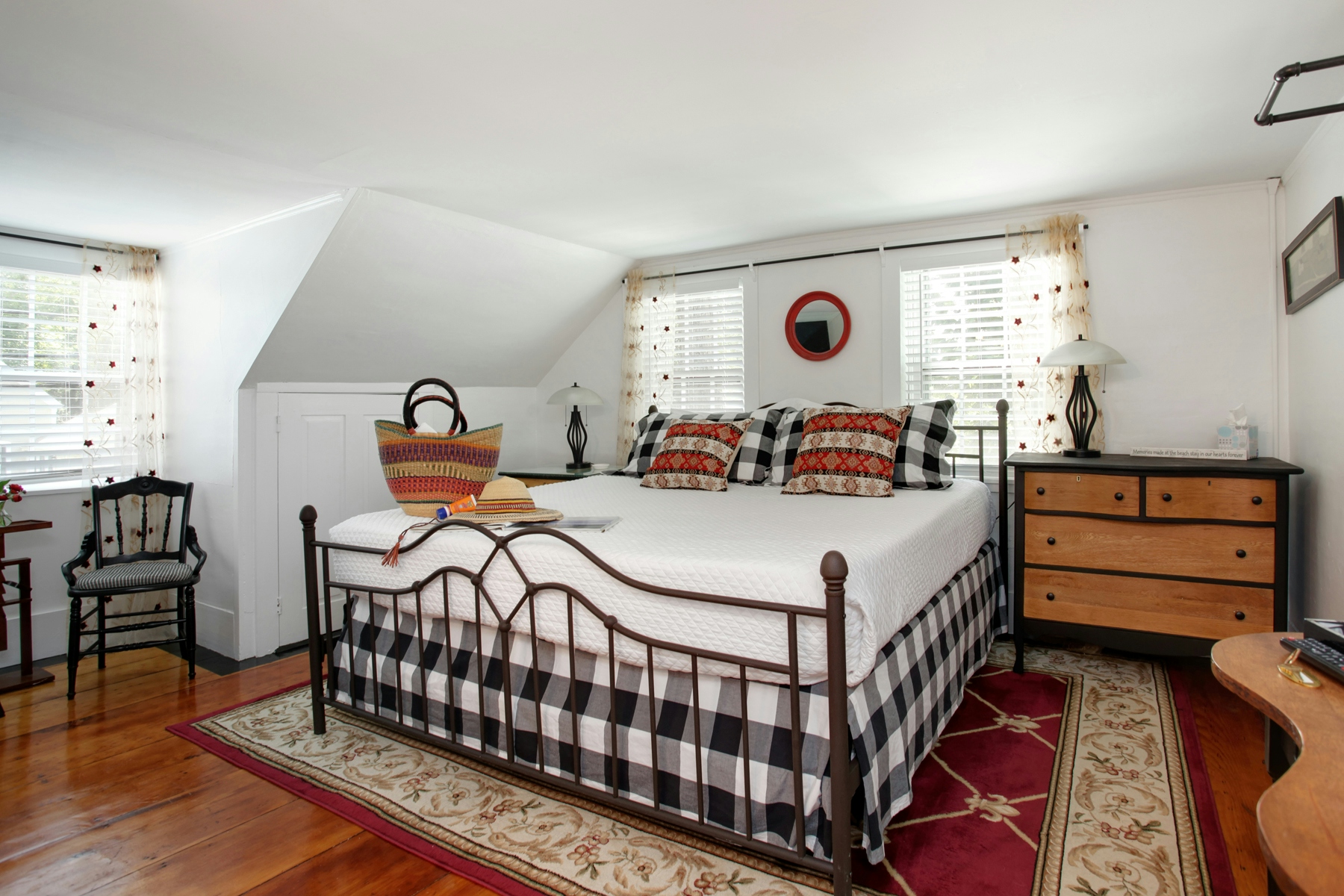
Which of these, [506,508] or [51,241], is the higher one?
[51,241]

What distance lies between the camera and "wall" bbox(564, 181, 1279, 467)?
313cm

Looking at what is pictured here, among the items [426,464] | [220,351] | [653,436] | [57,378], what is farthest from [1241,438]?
[57,378]

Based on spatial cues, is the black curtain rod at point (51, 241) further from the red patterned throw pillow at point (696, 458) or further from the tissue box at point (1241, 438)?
the tissue box at point (1241, 438)

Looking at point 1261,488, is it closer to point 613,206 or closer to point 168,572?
point 613,206

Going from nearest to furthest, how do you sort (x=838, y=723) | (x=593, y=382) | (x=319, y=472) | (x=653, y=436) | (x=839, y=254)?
(x=838, y=723) < (x=319, y=472) < (x=653, y=436) < (x=839, y=254) < (x=593, y=382)

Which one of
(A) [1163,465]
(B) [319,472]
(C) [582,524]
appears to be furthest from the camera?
(B) [319,472]

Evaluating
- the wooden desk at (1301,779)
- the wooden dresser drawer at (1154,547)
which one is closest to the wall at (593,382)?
the wooden dresser drawer at (1154,547)

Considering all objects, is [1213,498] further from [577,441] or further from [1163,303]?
[577,441]

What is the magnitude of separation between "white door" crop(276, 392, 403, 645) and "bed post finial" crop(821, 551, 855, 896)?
109 inches

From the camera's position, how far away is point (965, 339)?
371 centimetres

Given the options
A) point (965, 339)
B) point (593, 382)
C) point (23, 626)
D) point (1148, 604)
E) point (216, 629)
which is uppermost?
point (965, 339)

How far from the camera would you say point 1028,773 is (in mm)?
2158

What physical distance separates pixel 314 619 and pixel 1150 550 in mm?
3043

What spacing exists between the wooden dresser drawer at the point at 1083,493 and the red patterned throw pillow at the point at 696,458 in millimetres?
1277
